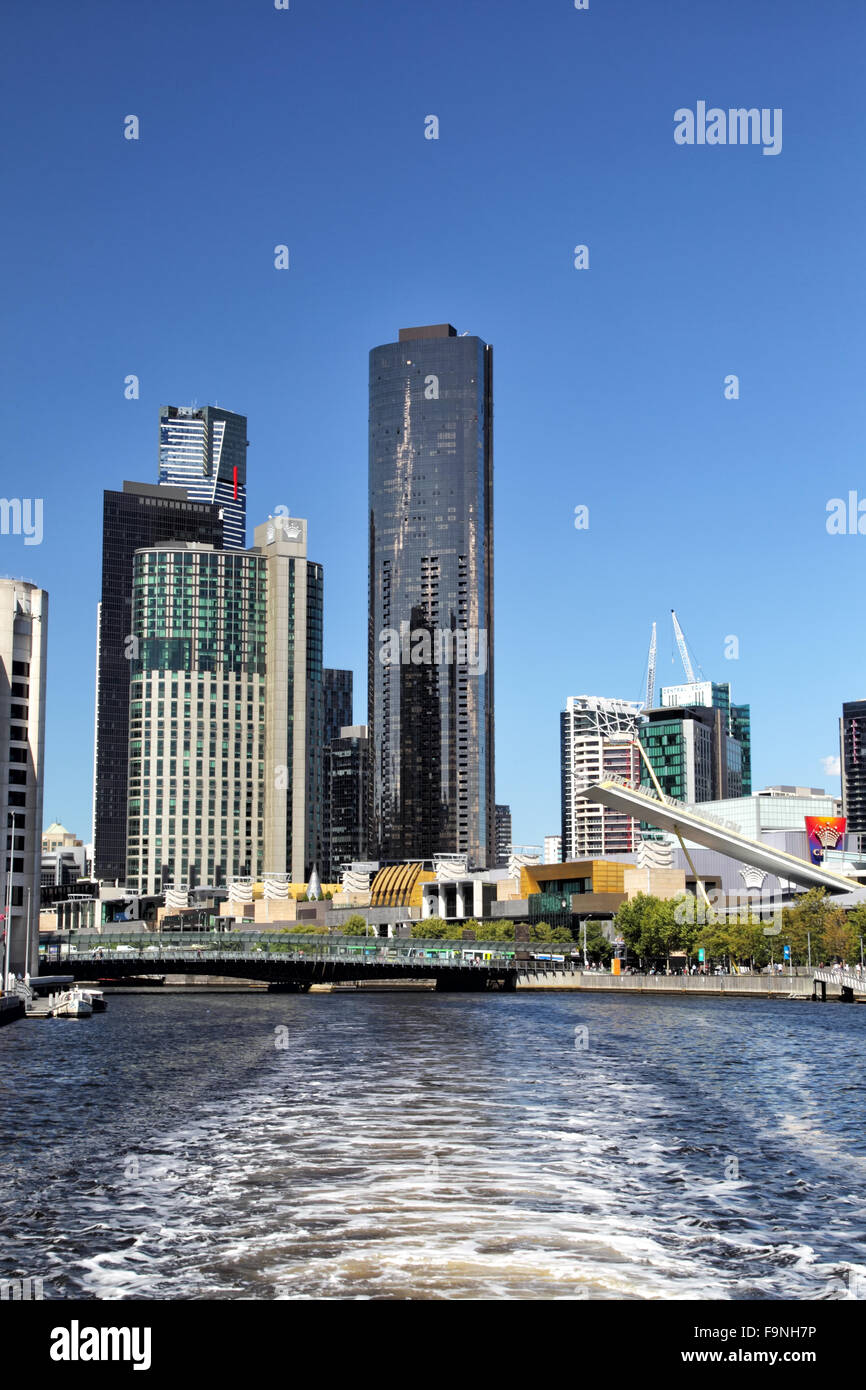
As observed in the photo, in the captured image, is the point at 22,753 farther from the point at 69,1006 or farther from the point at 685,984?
the point at 685,984

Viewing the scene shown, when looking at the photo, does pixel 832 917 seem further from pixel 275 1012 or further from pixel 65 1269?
pixel 65 1269

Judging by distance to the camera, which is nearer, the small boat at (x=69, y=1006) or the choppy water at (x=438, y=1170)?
the choppy water at (x=438, y=1170)

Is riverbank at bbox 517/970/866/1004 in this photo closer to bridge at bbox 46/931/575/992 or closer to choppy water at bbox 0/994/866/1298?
bridge at bbox 46/931/575/992

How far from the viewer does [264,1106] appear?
55312 millimetres

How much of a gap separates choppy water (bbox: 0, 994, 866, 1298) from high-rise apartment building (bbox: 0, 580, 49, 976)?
212ft

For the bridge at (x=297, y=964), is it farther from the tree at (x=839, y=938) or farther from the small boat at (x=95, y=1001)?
the tree at (x=839, y=938)

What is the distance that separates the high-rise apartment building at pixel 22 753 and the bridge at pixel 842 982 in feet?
249

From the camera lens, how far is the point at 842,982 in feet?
452

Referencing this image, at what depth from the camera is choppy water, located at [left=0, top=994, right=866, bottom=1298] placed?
2767 centimetres

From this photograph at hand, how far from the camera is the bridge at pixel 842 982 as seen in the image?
13562 centimetres

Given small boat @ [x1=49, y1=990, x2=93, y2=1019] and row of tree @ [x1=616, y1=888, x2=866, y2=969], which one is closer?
small boat @ [x1=49, y1=990, x2=93, y2=1019]

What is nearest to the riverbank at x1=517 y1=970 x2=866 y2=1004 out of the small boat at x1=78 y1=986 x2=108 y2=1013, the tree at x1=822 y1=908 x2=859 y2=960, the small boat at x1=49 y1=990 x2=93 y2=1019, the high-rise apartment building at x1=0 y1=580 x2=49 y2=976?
the tree at x1=822 y1=908 x2=859 y2=960

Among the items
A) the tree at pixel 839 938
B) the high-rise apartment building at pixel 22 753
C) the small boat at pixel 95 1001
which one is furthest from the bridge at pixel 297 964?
the tree at pixel 839 938

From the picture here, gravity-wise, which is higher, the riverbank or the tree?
the tree
